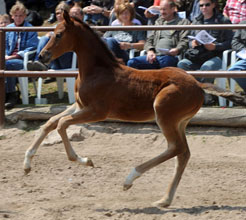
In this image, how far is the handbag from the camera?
305 inches

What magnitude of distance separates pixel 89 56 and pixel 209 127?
109 inches

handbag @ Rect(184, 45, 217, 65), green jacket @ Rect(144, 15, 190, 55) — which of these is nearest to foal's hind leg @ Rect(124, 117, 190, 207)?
handbag @ Rect(184, 45, 217, 65)

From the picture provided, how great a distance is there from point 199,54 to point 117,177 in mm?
2370

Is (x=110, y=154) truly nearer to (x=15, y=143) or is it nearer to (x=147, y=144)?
(x=147, y=144)

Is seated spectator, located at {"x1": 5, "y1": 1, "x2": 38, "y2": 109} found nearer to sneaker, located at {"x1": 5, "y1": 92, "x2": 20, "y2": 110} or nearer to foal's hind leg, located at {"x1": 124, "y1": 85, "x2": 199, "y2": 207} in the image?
sneaker, located at {"x1": 5, "y1": 92, "x2": 20, "y2": 110}

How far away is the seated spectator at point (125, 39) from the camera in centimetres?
790

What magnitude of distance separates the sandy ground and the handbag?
3.04ft

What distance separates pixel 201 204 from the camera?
5367mm

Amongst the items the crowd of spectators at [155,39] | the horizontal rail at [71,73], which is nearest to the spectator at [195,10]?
the crowd of spectators at [155,39]

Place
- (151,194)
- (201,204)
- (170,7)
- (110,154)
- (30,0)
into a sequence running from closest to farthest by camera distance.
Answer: (201,204) < (151,194) < (110,154) < (170,7) < (30,0)

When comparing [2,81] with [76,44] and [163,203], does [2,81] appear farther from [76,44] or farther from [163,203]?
[163,203]

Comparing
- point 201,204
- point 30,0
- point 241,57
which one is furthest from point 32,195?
point 30,0

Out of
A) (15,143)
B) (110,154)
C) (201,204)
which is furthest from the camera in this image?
(15,143)

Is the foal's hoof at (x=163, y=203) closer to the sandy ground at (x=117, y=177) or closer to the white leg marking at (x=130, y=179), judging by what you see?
the sandy ground at (x=117, y=177)
